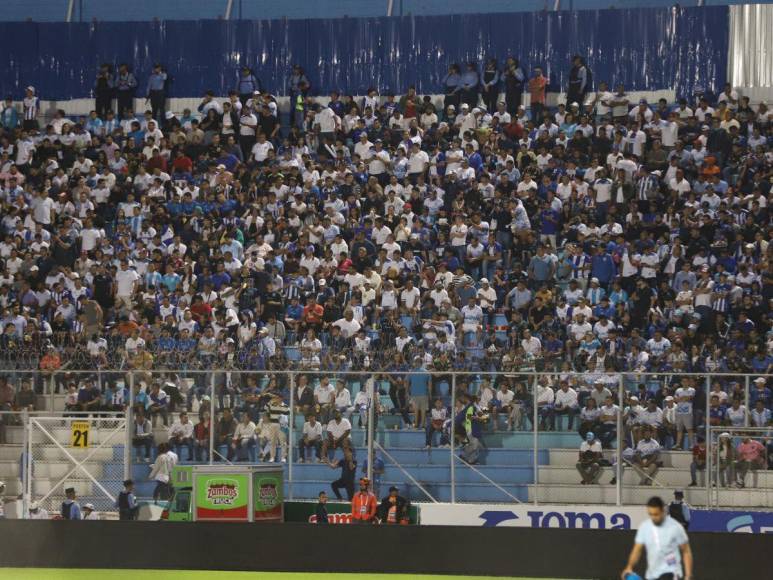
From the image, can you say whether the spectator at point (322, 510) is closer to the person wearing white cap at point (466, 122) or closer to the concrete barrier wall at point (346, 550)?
the concrete barrier wall at point (346, 550)

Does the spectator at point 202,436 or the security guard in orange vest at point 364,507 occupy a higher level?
the spectator at point 202,436

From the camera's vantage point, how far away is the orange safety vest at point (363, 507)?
24500mm

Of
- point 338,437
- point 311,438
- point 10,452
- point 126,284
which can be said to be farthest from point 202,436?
point 126,284

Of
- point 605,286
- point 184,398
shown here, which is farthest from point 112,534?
point 605,286

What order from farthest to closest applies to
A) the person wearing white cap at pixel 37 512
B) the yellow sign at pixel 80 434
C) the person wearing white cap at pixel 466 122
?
1. the person wearing white cap at pixel 466 122
2. the yellow sign at pixel 80 434
3. the person wearing white cap at pixel 37 512

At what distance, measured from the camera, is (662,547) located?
14219 millimetres

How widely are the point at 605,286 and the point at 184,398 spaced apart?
30.6 ft

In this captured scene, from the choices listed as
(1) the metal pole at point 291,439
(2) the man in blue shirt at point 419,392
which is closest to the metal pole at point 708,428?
(2) the man in blue shirt at point 419,392

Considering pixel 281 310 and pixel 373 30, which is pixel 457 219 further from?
pixel 373 30

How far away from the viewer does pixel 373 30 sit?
41.4 m

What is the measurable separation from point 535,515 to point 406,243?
881cm

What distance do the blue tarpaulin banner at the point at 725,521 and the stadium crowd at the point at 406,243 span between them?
4.57 feet

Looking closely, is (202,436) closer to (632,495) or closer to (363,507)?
(363,507)

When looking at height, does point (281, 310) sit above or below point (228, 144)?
below
